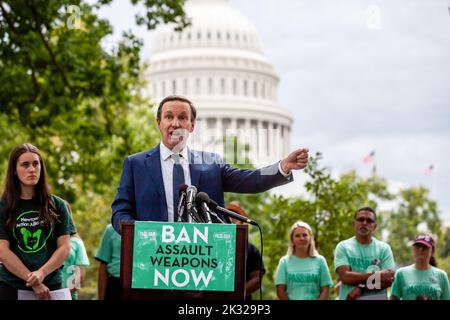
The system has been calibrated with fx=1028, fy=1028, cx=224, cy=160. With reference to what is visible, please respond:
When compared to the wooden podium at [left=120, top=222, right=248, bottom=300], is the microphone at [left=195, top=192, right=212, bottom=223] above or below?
above

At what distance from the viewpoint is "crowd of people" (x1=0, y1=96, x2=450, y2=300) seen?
4523 millimetres

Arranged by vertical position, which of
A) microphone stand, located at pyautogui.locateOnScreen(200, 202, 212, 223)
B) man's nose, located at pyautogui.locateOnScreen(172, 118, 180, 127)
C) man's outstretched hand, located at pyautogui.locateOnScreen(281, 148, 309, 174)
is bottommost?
microphone stand, located at pyautogui.locateOnScreen(200, 202, 212, 223)

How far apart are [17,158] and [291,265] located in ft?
11.5

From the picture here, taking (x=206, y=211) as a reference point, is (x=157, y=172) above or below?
above

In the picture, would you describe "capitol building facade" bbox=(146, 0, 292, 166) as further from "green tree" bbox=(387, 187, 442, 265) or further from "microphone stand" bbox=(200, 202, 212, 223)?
"microphone stand" bbox=(200, 202, 212, 223)

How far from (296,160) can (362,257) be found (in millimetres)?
3627

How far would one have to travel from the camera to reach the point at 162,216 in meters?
4.55

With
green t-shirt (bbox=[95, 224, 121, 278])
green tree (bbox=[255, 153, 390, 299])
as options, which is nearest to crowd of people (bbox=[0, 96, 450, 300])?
green t-shirt (bbox=[95, 224, 121, 278])

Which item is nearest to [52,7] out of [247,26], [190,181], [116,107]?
[116,107]

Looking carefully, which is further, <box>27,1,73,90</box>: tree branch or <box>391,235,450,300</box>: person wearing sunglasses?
<box>27,1,73,90</box>: tree branch

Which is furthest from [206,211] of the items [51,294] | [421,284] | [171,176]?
[421,284]

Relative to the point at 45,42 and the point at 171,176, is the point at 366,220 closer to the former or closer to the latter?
the point at 171,176

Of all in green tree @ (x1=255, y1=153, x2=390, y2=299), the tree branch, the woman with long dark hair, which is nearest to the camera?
the woman with long dark hair
